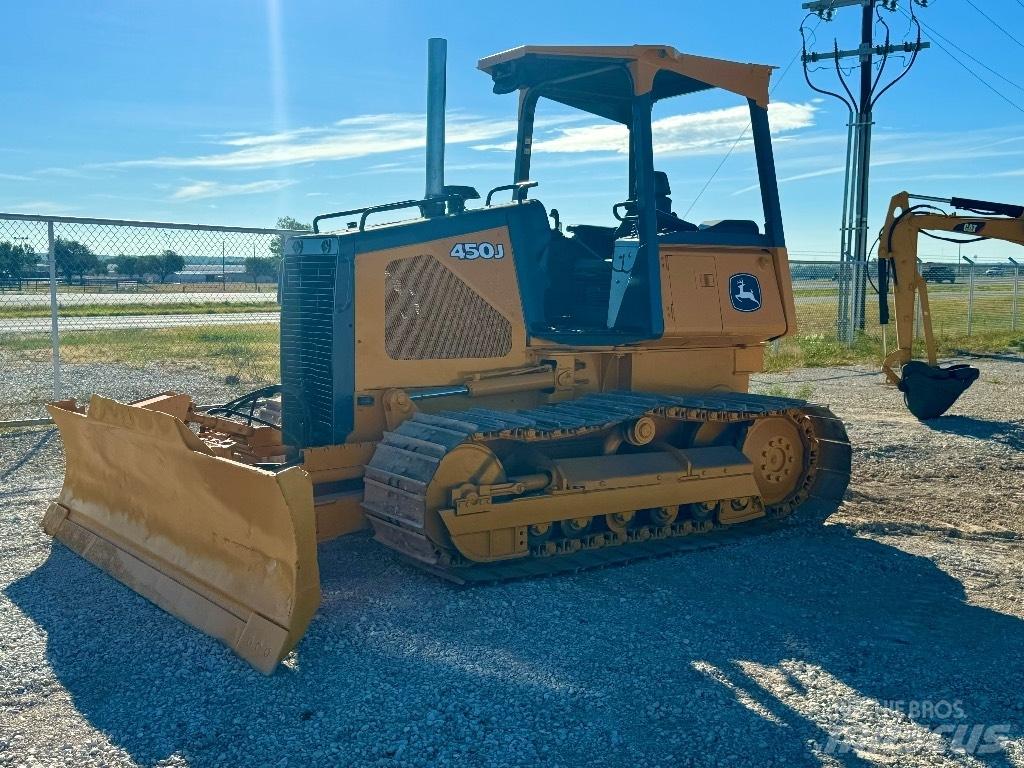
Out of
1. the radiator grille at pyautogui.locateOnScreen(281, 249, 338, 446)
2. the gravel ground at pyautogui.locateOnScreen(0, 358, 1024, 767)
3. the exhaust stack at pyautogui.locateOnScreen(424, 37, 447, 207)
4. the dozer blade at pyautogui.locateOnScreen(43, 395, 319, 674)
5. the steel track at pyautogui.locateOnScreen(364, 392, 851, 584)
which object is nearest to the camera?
the gravel ground at pyautogui.locateOnScreen(0, 358, 1024, 767)

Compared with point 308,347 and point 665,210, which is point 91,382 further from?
point 665,210

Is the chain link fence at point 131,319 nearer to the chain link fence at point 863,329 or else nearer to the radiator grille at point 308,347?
the radiator grille at point 308,347

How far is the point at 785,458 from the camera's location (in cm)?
730

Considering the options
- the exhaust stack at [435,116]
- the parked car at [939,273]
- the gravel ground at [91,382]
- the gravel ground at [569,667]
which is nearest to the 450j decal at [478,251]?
the exhaust stack at [435,116]

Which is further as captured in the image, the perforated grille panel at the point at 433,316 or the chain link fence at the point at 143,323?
the chain link fence at the point at 143,323

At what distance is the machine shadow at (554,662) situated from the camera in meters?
3.88

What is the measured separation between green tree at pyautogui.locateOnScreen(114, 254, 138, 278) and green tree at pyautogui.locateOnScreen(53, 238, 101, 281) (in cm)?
30

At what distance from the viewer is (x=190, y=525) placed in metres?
5.40

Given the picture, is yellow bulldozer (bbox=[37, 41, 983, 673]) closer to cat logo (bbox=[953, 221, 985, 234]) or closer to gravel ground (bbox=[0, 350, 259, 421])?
cat logo (bbox=[953, 221, 985, 234])

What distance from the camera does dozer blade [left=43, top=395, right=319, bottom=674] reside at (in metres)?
4.58

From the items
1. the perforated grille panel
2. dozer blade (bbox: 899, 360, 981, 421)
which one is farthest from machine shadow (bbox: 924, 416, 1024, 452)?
the perforated grille panel

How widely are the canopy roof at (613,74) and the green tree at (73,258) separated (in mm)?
5406

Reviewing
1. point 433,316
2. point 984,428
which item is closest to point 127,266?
point 433,316

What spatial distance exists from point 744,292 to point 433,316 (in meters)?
2.23
